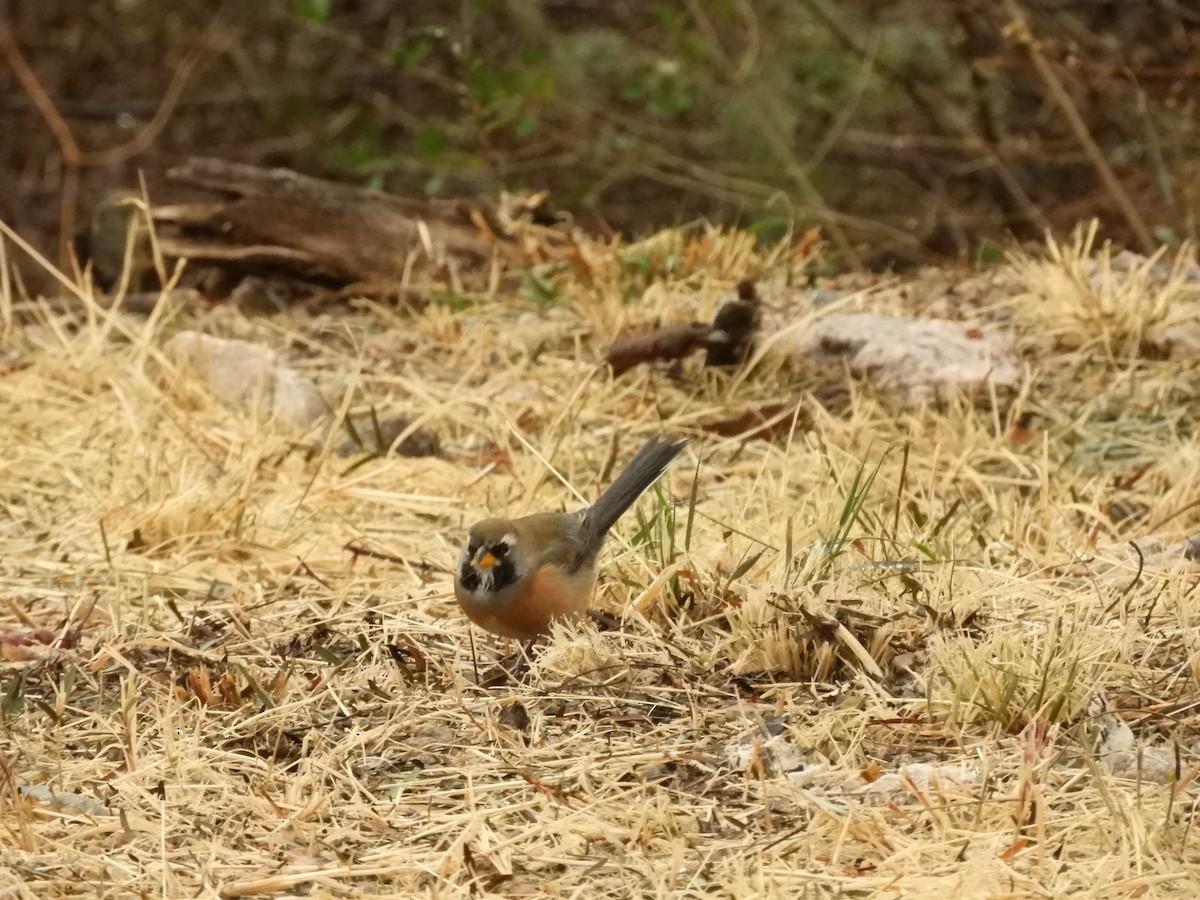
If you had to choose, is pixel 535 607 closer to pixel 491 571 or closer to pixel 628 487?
pixel 491 571

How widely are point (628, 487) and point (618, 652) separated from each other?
43cm

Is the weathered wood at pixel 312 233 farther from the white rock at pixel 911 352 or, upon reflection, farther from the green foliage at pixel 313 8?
the green foliage at pixel 313 8

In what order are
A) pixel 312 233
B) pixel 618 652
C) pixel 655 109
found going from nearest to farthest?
pixel 618 652, pixel 312 233, pixel 655 109

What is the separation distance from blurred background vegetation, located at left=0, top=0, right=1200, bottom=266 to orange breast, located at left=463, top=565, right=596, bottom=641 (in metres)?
3.19

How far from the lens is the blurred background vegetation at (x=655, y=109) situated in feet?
23.8

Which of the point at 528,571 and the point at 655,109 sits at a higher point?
the point at 528,571

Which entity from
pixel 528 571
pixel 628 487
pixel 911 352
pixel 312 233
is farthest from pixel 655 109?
pixel 528 571

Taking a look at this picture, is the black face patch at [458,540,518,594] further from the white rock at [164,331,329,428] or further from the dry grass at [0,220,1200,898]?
the white rock at [164,331,329,428]

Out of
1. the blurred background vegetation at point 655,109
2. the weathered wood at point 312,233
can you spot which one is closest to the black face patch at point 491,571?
the weathered wood at point 312,233

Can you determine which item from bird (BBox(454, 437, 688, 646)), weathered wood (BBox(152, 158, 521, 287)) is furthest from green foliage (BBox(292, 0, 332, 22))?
bird (BBox(454, 437, 688, 646))

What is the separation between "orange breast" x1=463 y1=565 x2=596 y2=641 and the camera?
2799mm

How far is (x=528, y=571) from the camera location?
2807mm

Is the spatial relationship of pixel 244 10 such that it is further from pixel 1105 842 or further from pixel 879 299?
pixel 1105 842

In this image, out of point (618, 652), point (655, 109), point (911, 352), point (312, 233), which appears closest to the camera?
point (618, 652)
